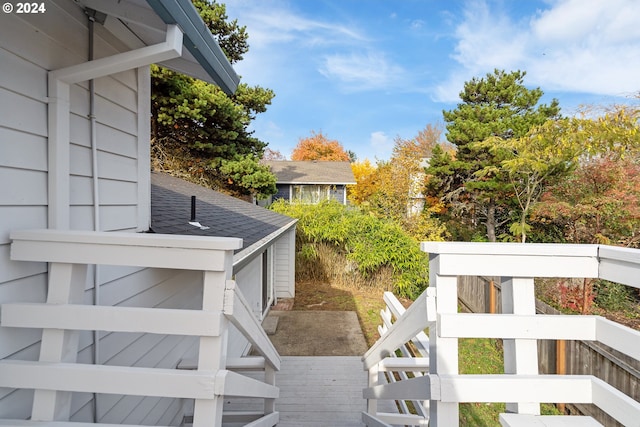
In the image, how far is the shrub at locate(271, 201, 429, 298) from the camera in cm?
888

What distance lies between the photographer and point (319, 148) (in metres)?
29.2

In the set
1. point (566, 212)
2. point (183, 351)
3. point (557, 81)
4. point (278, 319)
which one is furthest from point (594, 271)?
point (557, 81)

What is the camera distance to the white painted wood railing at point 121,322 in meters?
1.02

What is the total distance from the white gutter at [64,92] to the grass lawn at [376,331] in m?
4.90

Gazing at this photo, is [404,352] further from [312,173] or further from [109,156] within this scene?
[312,173]

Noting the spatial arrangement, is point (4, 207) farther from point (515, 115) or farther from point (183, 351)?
point (515, 115)

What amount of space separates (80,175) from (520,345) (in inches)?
89.3

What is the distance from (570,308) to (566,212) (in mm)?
3226

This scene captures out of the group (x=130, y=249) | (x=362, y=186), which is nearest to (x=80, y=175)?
(x=130, y=249)

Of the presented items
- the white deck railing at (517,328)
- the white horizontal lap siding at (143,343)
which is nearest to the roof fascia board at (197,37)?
the white horizontal lap siding at (143,343)

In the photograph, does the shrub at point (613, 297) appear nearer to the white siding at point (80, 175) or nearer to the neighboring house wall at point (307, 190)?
the white siding at point (80, 175)

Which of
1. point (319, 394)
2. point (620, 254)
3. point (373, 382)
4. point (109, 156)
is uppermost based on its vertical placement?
point (109, 156)

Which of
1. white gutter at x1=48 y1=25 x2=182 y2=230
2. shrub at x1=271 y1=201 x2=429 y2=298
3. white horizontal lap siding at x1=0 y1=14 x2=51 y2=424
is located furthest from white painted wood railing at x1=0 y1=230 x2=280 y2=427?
shrub at x1=271 y1=201 x2=429 y2=298

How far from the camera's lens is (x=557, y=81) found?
10961 millimetres
